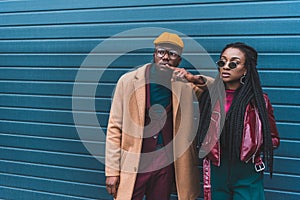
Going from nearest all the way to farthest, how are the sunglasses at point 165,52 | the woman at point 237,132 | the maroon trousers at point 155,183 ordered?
the woman at point 237,132 < the sunglasses at point 165,52 < the maroon trousers at point 155,183

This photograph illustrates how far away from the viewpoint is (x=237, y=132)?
3092 millimetres

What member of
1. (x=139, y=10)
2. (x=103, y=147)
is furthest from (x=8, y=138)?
(x=139, y=10)

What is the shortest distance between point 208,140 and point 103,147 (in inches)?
58.2

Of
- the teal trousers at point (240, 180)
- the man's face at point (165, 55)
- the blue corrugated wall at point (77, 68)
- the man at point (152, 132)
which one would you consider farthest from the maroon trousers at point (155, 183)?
the blue corrugated wall at point (77, 68)

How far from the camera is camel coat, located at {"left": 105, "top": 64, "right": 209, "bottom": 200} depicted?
3.41 metres

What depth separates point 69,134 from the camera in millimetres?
4594

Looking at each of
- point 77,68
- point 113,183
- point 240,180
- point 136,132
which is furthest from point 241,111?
point 77,68

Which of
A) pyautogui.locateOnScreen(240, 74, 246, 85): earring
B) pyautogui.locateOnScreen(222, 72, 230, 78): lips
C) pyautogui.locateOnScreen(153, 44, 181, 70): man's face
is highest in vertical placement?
pyautogui.locateOnScreen(153, 44, 181, 70): man's face

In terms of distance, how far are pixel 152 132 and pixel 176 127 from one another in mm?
180

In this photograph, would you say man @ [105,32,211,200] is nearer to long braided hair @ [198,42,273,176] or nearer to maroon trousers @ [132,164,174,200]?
maroon trousers @ [132,164,174,200]

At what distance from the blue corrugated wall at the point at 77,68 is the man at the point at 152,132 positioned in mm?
704

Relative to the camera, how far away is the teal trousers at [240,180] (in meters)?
3.12

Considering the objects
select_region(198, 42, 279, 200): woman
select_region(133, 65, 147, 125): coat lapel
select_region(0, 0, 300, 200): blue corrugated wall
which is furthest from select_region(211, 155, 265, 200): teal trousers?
select_region(0, 0, 300, 200): blue corrugated wall

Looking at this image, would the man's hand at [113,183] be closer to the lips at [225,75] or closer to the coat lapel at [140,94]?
the coat lapel at [140,94]
